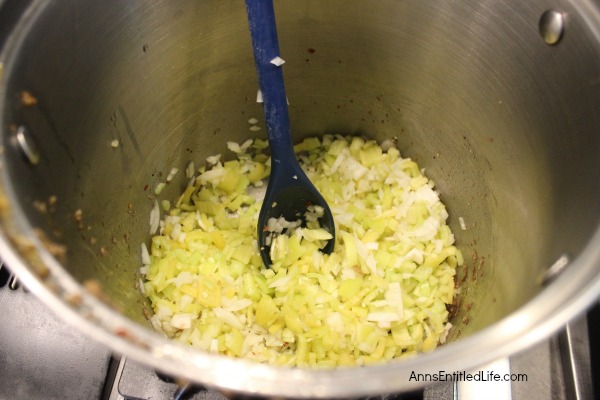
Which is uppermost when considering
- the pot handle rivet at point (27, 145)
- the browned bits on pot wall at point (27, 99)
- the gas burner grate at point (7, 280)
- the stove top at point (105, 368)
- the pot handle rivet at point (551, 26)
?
the pot handle rivet at point (551, 26)

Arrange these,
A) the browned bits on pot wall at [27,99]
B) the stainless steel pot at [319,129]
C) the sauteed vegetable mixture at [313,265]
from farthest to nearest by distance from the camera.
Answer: the sauteed vegetable mixture at [313,265] → the browned bits on pot wall at [27,99] → the stainless steel pot at [319,129]

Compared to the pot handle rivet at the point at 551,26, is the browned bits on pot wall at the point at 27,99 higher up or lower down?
lower down

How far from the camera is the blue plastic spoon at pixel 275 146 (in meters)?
0.78

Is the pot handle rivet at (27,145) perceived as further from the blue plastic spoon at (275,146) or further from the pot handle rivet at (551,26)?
the pot handle rivet at (551,26)

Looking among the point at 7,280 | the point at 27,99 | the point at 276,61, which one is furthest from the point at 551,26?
the point at 7,280

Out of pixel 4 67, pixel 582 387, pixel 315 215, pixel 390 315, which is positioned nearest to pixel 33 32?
pixel 4 67

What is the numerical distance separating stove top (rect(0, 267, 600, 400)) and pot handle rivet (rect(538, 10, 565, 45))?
490 mm

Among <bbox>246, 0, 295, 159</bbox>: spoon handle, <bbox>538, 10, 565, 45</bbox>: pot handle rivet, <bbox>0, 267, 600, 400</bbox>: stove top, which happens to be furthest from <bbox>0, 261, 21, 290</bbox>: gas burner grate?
<bbox>538, 10, 565, 45</bbox>: pot handle rivet

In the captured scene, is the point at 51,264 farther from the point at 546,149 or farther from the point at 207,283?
the point at 546,149

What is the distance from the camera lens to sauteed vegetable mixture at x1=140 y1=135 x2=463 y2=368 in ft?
2.94

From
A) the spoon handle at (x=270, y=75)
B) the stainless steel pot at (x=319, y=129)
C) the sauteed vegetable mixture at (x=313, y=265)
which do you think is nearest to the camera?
the stainless steel pot at (x=319, y=129)

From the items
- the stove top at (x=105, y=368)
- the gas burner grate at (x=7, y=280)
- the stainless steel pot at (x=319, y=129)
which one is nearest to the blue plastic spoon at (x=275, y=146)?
the stainless steel pot at (x=319, y=129)

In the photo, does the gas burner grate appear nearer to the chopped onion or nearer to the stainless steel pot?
the stainless steel pot

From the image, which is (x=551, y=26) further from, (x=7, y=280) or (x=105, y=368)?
(x=7, y=280)
